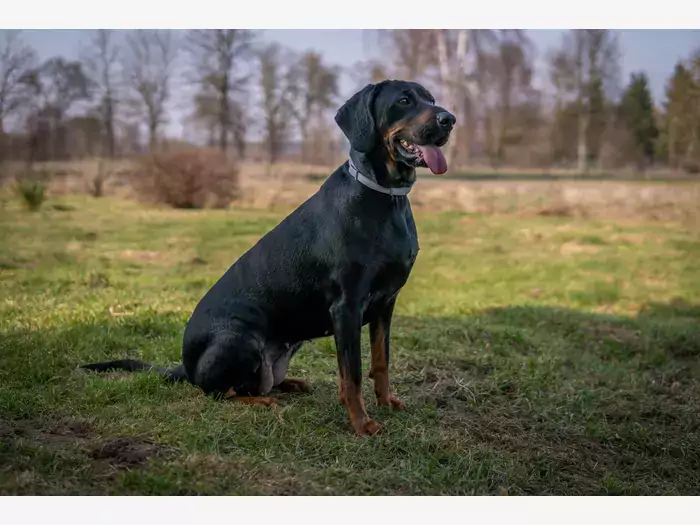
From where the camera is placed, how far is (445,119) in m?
3.36

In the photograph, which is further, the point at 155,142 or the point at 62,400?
the point at 155,142

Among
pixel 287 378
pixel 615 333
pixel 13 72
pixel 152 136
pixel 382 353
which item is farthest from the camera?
pixel 152 136

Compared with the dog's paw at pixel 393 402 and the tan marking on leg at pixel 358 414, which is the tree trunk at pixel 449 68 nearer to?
the dog's paw at pixel 393 402

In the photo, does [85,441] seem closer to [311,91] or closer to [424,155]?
[424,155]

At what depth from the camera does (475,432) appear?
395 cm

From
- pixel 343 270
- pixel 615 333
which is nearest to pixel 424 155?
pixel 343 270

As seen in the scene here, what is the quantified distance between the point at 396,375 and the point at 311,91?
5333 millimetres

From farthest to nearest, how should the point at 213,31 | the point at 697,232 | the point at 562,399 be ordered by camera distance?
the point at 697,232 → the point at 213,31 → the point at 562,399

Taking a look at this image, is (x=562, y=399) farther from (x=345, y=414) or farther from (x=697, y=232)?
(x=697, y=232)

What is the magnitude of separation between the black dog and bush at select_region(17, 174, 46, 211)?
18.4ft

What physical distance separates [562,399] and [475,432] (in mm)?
1003

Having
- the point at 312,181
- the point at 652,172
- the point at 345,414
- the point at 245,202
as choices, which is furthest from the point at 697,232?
the point at 345,414

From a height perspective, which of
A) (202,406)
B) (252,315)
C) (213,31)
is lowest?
(202,406)

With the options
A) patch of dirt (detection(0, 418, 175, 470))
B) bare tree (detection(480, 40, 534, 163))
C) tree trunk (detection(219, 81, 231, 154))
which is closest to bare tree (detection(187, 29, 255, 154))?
tree trunk (detection(219, 81, 231, 154))
